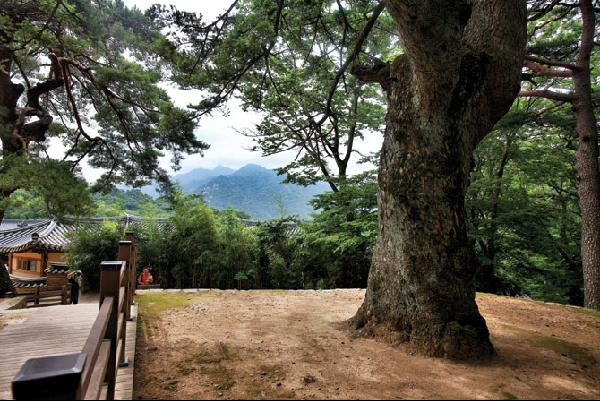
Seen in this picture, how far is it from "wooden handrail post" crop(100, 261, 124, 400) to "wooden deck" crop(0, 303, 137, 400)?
149mm

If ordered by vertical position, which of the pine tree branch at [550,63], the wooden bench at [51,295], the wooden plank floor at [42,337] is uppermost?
the pine tree branch at [550,63]

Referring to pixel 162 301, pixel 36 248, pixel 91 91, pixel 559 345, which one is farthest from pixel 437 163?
pixel 36 248

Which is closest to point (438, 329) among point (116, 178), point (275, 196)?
point (116, 178)

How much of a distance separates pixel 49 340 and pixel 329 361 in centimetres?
303

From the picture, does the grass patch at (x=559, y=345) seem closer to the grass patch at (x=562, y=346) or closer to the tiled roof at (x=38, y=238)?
the grass patch at (x=562, y=346)

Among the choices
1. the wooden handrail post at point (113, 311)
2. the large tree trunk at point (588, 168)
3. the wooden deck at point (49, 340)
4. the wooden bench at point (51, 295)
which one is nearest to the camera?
the wooden handrail post at point (113, 311)

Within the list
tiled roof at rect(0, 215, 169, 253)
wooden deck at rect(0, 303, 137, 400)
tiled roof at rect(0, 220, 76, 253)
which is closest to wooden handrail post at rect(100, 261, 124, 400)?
wooden deck at rect(0, 303, 137, 400)

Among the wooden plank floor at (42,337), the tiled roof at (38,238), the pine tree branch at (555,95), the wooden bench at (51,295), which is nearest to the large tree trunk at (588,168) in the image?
the pine tree branch at (555,95)

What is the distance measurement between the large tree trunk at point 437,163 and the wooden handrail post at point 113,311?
7.30 ft

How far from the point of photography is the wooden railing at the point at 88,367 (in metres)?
0.86

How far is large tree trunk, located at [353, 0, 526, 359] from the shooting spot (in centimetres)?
268

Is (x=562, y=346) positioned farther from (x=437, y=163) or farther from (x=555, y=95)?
(x=555, y=95)

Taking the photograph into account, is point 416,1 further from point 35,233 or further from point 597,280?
point 35,233

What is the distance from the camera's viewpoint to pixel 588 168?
5895 mm
